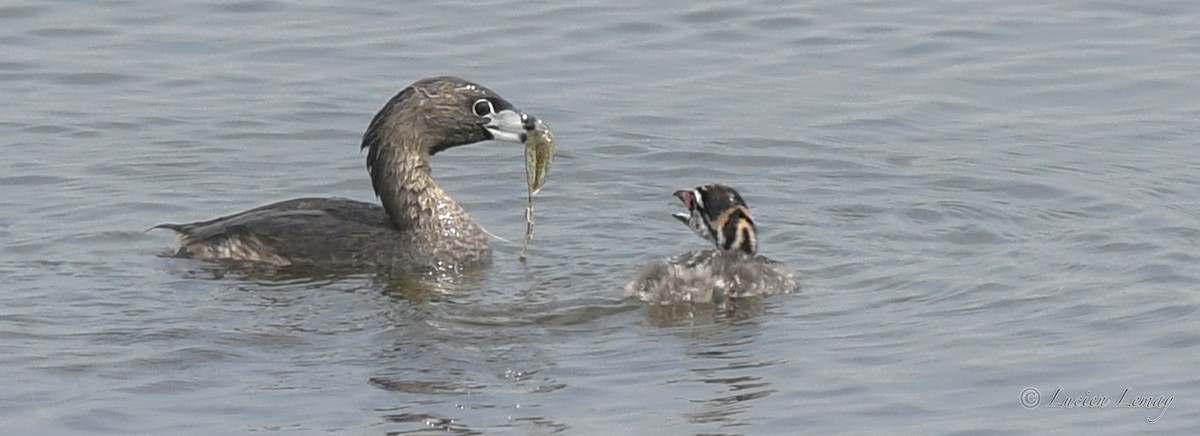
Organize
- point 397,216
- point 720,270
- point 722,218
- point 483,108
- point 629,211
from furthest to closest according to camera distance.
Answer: point 629,211 < point 397,216 < point 483,108 < point 722,218 < point 720,270

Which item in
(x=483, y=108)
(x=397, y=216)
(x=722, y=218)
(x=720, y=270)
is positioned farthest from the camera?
(x=397, y=216)

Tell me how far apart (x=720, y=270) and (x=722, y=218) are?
36 cm

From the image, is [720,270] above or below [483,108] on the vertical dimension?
below

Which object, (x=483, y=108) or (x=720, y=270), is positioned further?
(x=483, y=108)

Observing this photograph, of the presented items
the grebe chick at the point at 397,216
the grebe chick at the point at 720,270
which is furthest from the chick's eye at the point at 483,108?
the grebe chick at the point at 720,270

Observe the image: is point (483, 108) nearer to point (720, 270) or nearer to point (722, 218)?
point (722, 218)

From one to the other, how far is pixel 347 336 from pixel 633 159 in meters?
4.00

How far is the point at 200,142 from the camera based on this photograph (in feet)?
49.3

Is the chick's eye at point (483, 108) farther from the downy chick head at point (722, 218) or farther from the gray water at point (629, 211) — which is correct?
the downy chick head at point (722, 218)

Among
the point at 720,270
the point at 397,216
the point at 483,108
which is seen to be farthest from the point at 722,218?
the point at 397,216

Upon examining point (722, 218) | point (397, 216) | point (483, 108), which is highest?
point (483, 108)

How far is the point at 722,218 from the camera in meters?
12.2

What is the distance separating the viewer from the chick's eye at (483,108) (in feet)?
42.9

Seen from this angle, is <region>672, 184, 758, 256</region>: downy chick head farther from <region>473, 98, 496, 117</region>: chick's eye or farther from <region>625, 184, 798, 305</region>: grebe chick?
<region>473, 98, 496, 117</region>: chick's eye
